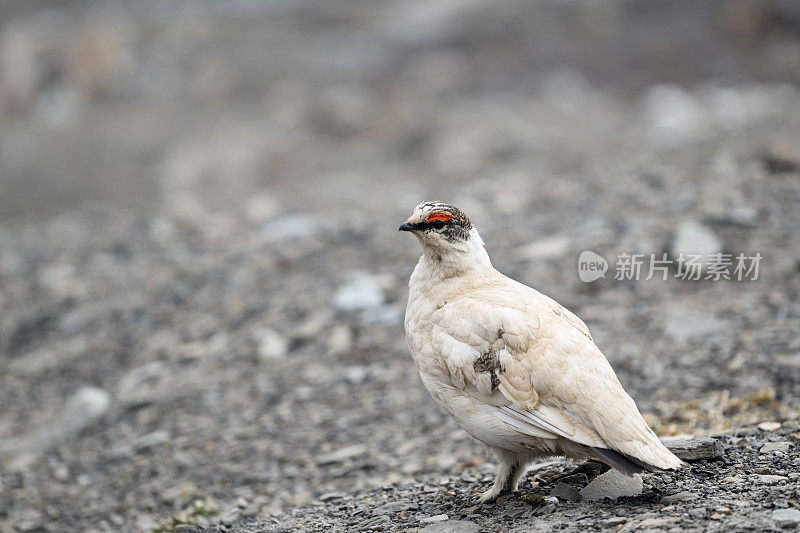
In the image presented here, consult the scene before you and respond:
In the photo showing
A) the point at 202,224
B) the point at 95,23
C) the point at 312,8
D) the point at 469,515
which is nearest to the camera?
the point at 469,515

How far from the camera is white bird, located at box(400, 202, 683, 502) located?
4.31 metres

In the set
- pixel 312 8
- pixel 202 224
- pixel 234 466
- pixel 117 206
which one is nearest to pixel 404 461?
pixel 234 466

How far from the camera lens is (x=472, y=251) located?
16.6ft

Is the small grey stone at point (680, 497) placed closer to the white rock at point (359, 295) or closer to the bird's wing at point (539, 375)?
the bird's wing at point (539, 375)

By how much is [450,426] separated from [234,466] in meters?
1.84

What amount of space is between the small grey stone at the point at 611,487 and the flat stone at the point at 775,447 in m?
0.92

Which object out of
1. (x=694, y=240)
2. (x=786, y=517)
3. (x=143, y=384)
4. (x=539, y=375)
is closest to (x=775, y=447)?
(x=786, y=517)

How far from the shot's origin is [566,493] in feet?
15.8

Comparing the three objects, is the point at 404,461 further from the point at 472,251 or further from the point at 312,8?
the point at 312,8

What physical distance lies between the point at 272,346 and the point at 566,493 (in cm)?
421

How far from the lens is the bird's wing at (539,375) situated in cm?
430

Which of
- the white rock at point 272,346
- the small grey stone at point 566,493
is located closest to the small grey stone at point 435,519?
the small grey stone at point 566,493

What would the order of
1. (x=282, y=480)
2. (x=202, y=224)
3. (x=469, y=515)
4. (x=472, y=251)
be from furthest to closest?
(x=202, y=224) → (x=282, y=480) → (x=472, y=251) → (x=469, y=515)

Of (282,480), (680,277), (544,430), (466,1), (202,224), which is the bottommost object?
(282,480)
